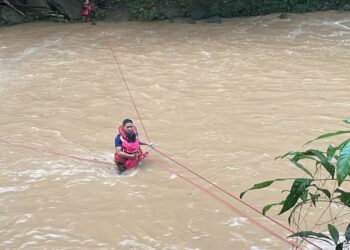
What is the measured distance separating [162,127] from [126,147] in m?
1.89

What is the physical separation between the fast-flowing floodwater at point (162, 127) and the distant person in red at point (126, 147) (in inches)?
7.8

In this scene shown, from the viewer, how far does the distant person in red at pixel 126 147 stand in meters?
6.86

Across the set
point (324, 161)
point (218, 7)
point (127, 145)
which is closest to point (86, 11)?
point (218, 7)

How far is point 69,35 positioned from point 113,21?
2746 millimetres

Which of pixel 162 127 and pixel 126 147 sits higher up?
pixel 126 147

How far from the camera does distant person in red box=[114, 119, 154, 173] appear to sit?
686 centimetres

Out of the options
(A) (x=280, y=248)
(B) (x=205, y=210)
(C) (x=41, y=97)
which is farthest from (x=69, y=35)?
(A) (x=280, y=248)

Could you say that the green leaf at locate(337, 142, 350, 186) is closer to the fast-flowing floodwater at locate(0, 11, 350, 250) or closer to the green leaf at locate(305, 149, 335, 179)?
the green leaf at locate(305, 149, 335, 179)

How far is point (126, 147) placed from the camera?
6855mm

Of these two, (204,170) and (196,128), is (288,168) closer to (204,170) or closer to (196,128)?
(204,170)

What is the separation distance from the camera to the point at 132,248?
16.8 feet

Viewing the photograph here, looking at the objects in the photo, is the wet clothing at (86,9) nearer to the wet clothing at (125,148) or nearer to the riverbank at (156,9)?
the riverbank at (156,9)

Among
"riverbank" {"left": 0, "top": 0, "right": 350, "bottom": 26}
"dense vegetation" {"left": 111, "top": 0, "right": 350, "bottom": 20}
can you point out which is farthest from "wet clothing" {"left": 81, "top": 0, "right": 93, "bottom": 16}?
"dense vegetation" {"left": 111, "top": 0, "right": 350, "bottom": 20}

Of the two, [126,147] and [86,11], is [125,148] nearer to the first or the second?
[126,147]
